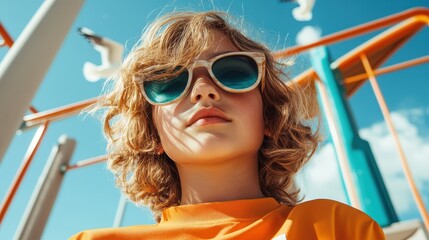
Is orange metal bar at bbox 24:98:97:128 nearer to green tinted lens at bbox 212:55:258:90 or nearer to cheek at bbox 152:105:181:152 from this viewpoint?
cheek at bbox 152:105:181:152

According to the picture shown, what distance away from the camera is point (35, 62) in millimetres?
819

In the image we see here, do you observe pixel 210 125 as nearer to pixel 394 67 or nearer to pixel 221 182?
pixel 221 182

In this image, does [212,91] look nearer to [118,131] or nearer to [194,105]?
[194,105]

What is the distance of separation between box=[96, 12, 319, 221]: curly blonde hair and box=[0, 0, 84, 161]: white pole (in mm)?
205

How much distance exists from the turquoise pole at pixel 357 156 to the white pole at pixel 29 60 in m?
1.05

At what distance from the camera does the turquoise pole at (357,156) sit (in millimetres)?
1118

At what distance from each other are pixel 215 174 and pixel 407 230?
615 mm

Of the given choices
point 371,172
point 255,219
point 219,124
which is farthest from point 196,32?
point 371,172

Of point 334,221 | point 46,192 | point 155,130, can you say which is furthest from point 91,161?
point 334,221

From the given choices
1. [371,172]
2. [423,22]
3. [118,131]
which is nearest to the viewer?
[118,131]

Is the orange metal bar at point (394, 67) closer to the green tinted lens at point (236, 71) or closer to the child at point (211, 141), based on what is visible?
the child at point (211, 141)

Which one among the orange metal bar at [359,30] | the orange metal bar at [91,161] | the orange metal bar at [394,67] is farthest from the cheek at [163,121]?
the orange metal bar at [91,161]

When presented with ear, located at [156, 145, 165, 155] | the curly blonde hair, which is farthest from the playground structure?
ear, located at [156, 145, 165, 155]

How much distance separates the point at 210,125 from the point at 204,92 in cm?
8
